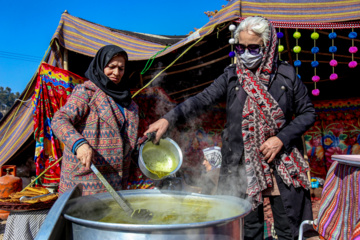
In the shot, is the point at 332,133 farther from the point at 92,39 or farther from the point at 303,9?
the point at 92,39

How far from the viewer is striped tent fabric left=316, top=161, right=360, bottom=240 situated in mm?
1271

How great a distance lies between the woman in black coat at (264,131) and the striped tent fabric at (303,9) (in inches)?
66.9

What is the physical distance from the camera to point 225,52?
368cm

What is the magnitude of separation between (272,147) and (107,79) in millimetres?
1161

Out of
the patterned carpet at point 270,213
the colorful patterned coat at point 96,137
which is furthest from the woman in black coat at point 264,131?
the patterned carpet at point 270,213

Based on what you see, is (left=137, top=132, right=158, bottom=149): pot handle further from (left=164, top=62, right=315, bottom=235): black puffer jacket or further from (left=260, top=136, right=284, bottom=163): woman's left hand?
(left=260, top=136, right=284, bottom=163): woman's left hand

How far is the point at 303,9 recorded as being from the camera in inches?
120

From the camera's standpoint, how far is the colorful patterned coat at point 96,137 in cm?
167

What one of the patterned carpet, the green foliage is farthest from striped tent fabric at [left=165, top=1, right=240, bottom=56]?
the green foliage

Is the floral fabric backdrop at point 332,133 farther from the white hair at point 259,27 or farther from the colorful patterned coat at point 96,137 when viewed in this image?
the colorful patterned coat at point 96,137

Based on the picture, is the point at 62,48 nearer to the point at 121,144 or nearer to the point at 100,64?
the point at 100,64

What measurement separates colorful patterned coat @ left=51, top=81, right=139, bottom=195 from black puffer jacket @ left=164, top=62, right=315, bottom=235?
489 millimetres

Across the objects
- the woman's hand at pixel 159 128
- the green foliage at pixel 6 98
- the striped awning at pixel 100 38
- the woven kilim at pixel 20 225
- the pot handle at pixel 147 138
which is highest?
the green foliage at pixel 6 98

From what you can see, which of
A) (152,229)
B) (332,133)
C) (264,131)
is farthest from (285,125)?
(332,133)
